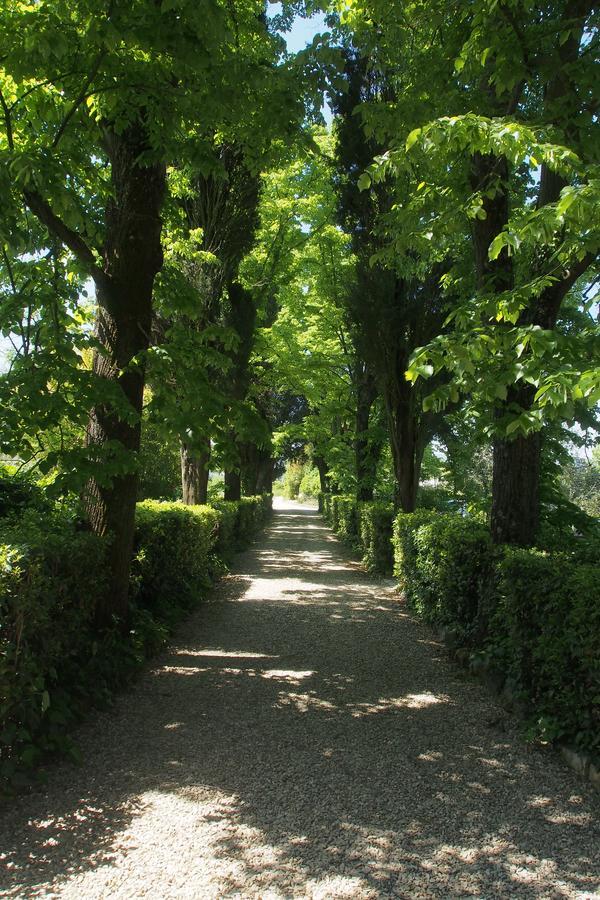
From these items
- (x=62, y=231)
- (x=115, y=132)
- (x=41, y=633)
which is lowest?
(x=41, y=633)

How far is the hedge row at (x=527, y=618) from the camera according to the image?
12.8ft

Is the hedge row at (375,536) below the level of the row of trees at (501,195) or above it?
below

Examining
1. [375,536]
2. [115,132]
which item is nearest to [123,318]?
[115,132]

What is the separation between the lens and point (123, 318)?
5.93 metres

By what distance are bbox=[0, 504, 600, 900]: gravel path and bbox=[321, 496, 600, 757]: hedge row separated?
31 cm

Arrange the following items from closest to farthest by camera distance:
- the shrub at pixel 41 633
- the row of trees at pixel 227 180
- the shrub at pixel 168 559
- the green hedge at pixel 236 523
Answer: the shrub at pixel 41 633 < the row of trees at pixel 227 180 < the shrub at pixel 168 559 < the green hedge at pixel 236 523

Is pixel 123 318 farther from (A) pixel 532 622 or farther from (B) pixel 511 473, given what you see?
(A) pixel 532 622

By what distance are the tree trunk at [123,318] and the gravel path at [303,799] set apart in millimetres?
1374

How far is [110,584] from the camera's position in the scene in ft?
19.1

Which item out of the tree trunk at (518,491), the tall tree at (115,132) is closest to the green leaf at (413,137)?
the tall tree at (115,132)

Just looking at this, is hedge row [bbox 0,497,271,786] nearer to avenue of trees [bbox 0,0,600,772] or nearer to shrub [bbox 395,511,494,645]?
avenue of trees [bbox 0,0,600,772]

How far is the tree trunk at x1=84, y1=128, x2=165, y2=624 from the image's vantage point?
5.82 metres

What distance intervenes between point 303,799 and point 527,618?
7.44ft

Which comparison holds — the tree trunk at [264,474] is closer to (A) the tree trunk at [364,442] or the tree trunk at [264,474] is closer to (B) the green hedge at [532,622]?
(A) the tree trunk at [364,442]
